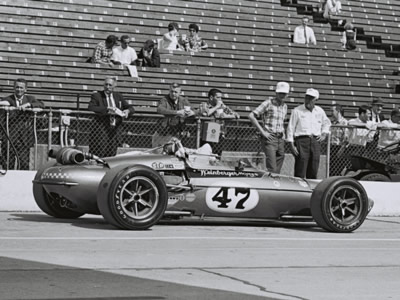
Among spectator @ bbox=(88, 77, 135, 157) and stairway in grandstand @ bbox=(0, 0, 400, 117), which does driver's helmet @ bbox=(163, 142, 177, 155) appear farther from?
stairway in grandstand @ bbox=(0, 0, 400, 117)

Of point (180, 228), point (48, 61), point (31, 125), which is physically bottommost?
point (180, 228)

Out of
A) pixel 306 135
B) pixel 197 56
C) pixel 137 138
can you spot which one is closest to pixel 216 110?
pixel 137 138

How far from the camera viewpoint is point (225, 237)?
10898 millimetres

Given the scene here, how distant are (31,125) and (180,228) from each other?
460cm

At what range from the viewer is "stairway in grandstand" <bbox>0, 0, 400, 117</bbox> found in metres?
21.4

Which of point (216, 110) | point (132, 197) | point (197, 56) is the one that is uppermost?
point (197, 56)

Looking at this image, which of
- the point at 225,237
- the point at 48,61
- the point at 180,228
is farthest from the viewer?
the point at 48,61

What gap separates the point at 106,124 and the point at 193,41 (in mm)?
8090

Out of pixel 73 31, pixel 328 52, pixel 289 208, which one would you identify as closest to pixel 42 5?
pixel 73 31

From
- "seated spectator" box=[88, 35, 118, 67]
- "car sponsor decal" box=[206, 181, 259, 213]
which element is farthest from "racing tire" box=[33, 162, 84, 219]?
"seated spectator" box=[88, 35, 118, 67]

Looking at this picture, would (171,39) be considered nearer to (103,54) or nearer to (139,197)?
(103,54)

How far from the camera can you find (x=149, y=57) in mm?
22281

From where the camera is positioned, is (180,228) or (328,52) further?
(328,52)

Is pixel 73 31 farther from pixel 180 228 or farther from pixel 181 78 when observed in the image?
pixel 180 228
